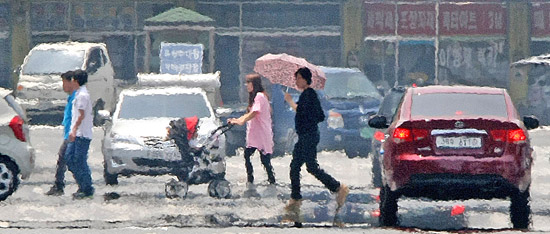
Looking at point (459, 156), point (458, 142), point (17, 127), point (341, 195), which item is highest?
point (458, 142)

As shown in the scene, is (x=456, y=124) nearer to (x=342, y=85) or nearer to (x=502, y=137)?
(x=502, y=137)

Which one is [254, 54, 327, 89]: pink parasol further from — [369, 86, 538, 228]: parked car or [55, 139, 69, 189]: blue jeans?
[369, 86, 538, 228]: parked car

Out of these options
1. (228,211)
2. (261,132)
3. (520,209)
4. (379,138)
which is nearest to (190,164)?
(261,132)

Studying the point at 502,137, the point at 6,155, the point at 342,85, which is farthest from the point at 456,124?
the point at 342,85

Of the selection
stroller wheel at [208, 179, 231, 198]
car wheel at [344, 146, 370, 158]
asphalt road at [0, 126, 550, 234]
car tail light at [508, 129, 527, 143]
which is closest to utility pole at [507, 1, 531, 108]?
car wheel at [344, 146, 370, 158]

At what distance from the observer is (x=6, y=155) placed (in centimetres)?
1599

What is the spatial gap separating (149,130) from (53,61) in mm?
12554

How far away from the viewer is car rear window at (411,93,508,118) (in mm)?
13344

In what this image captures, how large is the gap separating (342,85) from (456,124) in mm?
10751

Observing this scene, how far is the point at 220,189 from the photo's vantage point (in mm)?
16422

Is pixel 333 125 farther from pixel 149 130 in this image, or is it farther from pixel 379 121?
pixel 379 121

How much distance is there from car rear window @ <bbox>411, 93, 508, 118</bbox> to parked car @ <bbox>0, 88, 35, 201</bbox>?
16.3 ft

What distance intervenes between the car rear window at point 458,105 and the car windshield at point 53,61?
16.7 m

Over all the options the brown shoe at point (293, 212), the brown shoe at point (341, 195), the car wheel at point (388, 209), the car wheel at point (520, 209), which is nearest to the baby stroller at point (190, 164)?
the brown shoe at point (293, 212)
